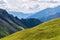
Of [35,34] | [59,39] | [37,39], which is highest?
[35,34]

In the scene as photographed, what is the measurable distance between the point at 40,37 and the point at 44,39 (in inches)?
293

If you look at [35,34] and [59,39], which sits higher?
[35,34]

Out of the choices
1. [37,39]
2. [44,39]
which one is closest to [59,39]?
[44,39]

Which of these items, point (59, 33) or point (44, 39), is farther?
point (59, 33)

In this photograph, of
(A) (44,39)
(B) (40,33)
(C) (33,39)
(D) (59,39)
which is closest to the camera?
(D) (59,39)

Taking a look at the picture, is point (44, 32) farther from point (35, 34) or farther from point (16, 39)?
point (16, 39)

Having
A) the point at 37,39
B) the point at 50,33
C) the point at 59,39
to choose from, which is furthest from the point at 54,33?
the point at 59,39

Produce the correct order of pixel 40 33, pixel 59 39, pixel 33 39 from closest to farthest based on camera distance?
pixel 59 39, pixel 33 39, pixel 40 33

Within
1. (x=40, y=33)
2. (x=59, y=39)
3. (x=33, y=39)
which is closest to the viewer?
(x=59, y=39)

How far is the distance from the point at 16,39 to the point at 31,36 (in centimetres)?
923

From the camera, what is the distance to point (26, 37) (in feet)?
345

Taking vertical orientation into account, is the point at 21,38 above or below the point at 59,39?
above

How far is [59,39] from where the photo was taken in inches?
3292

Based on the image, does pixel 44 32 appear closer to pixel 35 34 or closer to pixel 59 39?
pixel 35 34
